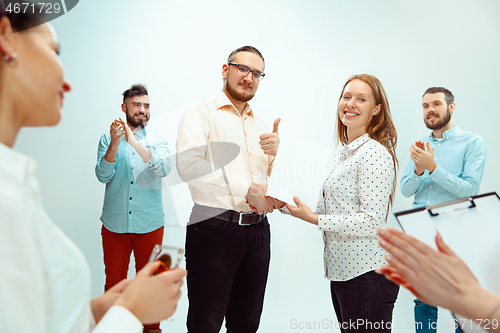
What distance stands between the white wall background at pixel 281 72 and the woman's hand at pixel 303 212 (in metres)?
1.17

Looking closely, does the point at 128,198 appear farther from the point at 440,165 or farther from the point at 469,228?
the point at 440,165

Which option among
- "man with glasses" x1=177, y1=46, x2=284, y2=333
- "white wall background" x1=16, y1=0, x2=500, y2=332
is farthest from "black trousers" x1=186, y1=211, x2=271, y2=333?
"white wall background" x1=16, y1=0, x2=500, y2=332

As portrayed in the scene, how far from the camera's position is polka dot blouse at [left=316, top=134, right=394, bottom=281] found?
148 centimetres

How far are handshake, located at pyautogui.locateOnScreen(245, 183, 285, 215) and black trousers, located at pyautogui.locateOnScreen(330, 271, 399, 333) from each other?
537 millimetres

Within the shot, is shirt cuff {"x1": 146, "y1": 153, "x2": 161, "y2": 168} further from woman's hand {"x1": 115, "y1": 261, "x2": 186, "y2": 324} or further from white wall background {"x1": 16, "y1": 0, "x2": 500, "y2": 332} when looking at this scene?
woman's hand {"x1": 115, "y1": 261, "x2": 186, "y2": 324}

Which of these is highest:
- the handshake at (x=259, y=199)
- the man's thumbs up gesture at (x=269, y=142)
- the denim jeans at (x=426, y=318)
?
the man's thumbs up gesture at (x=269, y=142)

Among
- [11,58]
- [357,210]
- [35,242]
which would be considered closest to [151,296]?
[35,242]

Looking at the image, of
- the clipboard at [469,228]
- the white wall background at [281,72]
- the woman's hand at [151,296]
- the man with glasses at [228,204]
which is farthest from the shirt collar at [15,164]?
the white wall background at [281,72]

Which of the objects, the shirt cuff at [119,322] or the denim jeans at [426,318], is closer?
the shirt cuff at [119,322]

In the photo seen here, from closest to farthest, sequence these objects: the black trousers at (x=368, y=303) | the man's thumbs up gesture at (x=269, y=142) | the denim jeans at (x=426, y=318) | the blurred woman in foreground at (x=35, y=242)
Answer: the blurred woman in foreground at (x=35, y=242)
the black trousers at (x=368, y=303)
the man's thumbs up gesture at (x=269, y=142)
the denim jeans at (x=426, y=318)

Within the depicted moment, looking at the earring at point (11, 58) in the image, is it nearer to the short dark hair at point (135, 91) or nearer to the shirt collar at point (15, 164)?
the shirt collar at point (15, 164)

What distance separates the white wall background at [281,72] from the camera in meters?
2.72

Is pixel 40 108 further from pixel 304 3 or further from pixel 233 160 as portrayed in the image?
pixel 304 3

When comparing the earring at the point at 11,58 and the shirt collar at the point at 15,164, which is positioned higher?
the earring at the point at 11,58
